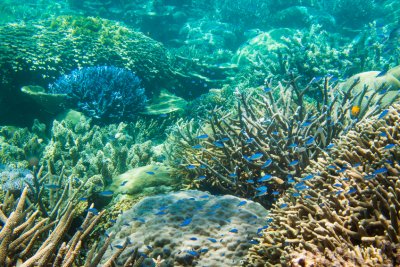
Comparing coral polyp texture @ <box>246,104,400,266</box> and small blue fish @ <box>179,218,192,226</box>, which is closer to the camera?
coral polyp texture @ <box>246,104,400,266</box>

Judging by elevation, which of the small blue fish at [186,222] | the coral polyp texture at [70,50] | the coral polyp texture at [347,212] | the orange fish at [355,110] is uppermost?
the coral polyp texture at [70,50]

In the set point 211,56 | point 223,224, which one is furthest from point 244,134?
point 211,56

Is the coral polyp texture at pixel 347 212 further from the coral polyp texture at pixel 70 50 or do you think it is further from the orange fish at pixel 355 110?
the coral polyp texture at pixel 70 50

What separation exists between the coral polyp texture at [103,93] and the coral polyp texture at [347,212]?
661cm

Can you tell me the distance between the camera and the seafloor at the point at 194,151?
232 centimetres

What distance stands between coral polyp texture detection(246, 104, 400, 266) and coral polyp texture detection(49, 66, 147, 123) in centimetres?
661

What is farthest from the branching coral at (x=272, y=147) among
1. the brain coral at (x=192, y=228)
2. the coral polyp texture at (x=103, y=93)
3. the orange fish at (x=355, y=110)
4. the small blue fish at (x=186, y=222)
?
the coral polyp texture at (x=103, y=93)

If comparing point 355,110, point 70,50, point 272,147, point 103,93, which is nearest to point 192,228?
point 272,147

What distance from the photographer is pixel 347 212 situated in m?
2.38

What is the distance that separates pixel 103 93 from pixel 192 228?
6193mm

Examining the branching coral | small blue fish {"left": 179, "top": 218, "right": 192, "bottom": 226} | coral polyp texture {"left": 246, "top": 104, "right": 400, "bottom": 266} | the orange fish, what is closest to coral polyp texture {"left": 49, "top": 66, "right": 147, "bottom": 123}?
the branching coral

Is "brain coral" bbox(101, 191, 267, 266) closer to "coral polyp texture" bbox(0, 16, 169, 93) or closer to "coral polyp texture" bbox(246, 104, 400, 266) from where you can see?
"coral polyp texture" bbox(246, 104, 400, 266)

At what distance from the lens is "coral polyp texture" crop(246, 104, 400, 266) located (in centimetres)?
197

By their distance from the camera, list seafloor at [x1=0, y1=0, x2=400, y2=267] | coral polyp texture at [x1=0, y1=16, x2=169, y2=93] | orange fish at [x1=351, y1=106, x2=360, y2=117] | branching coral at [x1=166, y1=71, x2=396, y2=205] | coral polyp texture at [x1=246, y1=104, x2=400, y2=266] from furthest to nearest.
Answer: coral polyp texture at [x1=0, y1=16, x2=169, y2=93], orange fish at [x1=351, y1=106, x2=360, y2=117], branching coral at [x1=166, y1=71, x2=396, y2=205], seafloor at [x1=0, y1=0, x2=400, y2=267], coral polyp texture at [x1=246, y1=104, x2=400, y2=266]
